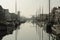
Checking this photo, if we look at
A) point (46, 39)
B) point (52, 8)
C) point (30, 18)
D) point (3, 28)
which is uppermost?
point (52, 8)

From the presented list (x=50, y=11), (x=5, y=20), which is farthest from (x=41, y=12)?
(x=5, y=20)

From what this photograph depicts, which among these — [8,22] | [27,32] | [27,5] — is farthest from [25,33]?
[27,5]

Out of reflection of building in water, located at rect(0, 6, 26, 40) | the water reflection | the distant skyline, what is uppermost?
the distant skyline

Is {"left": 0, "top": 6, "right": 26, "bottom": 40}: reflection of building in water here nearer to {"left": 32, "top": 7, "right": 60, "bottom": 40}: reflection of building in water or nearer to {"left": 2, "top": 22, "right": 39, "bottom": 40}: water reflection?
{"left": 2, "top": 22, "right": 39, "bottom": 40}: water reflection

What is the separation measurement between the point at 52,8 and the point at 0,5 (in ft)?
2.45

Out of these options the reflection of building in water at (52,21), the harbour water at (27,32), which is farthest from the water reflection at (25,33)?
the reflection of building in water at (52,21)

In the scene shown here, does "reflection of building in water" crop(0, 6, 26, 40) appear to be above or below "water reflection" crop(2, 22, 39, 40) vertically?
above

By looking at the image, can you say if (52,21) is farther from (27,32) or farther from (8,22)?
(8,22)

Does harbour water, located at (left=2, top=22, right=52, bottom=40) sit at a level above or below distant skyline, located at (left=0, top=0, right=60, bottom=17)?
below

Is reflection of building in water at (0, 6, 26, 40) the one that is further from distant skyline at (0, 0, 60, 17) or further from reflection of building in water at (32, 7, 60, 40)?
reflection of building in water at (32, 7, 60, 40)

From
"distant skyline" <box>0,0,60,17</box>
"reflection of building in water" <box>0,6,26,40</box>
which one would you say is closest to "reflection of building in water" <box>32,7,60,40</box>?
"distant skyline" <box>0,0,60,17</box>

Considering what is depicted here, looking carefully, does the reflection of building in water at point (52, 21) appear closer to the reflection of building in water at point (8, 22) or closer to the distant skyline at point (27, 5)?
the distant skyline at point (27, 5)

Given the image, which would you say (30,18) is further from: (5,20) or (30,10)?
(5,20)

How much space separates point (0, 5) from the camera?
6.94 feet
